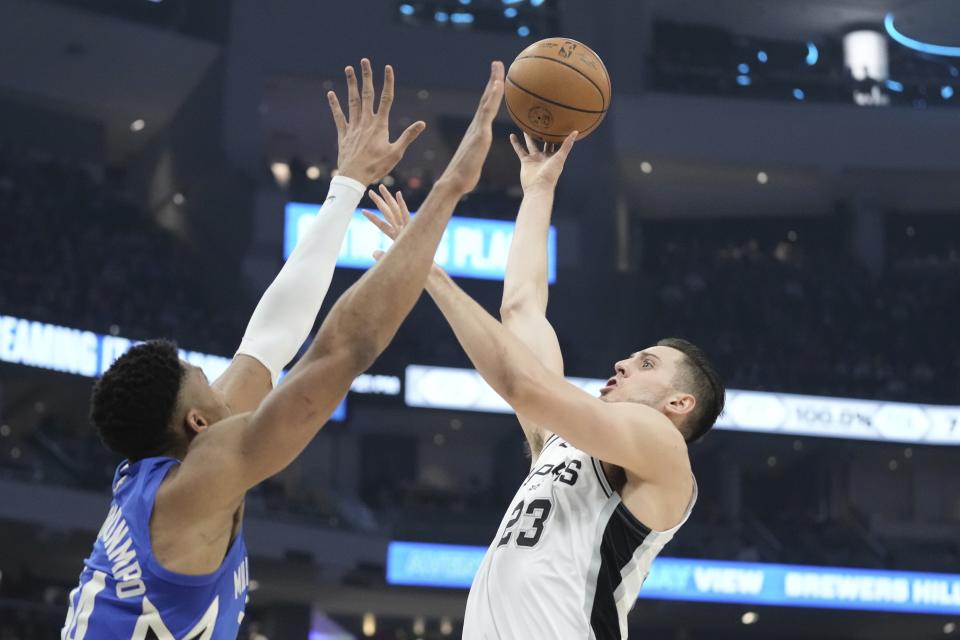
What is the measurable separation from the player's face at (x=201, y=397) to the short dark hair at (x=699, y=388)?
137 centimetres

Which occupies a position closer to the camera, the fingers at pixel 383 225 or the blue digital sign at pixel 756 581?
the fingers at pixel 383 225

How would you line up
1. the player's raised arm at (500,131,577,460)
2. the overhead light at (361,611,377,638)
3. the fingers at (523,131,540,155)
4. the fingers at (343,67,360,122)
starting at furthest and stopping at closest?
the overhead light at (361,611,377,638)
the fingers at (523,131,540,155)
the player's raised arm at (500,131,577,460)
the fingers at (343,67,360,122)

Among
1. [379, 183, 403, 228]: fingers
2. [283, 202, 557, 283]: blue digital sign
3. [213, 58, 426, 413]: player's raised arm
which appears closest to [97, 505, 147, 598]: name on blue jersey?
[213, 58, 426, 413]: player's raised arm

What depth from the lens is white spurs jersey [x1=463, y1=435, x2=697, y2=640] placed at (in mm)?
3199

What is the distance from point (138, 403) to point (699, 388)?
1643 mm

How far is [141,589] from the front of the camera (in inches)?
98.7

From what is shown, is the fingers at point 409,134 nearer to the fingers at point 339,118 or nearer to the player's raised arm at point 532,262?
the fingers at point 339,118

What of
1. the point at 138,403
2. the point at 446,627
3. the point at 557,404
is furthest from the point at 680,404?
the point at 446,627

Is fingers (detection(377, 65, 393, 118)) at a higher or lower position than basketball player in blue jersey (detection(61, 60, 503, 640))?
higher

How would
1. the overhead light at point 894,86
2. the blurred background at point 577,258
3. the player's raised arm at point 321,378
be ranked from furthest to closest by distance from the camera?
the overhead light at point 894,86 → the blurred background at point 577,258 → the player's raised arm at point 321,378

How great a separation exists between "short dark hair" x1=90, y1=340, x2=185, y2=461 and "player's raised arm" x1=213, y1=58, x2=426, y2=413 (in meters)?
0.48

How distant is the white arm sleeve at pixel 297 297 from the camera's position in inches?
129

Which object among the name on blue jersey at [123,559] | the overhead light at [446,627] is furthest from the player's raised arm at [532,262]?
the overhead light at [446,627]

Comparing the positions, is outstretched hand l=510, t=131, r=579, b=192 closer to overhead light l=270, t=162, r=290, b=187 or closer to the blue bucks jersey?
the blue bucks jersey
